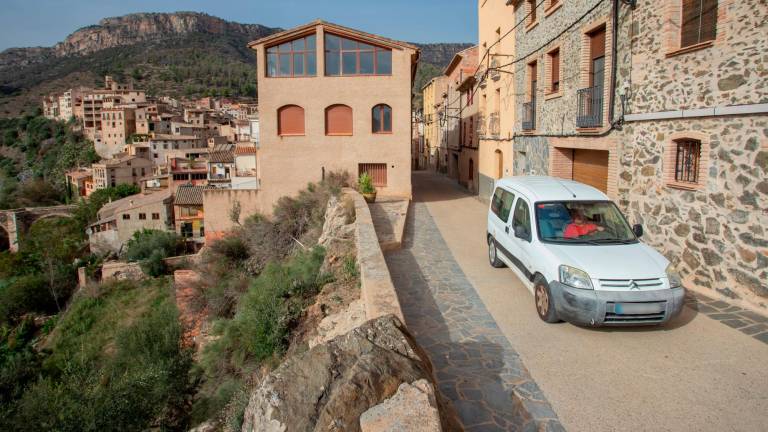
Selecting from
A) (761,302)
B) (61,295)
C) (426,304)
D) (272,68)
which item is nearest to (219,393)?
(426,304)

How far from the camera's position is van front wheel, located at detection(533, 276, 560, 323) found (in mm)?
6276

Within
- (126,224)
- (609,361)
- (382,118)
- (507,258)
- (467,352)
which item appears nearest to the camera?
(609,361)

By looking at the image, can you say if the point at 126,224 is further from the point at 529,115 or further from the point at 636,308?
the point at 636,308

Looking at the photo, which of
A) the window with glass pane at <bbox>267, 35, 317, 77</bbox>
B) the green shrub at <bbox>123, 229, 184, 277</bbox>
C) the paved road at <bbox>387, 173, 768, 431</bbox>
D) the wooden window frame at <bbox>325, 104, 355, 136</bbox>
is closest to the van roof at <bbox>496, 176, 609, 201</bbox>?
the paved road at <bbox>387, 173, 768, 431</bbox>

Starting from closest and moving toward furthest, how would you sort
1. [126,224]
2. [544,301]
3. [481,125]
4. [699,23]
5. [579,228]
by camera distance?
1. [544,301]
2. [579,228]
3. [699,23]
4. [481,125]
5. [126,224]

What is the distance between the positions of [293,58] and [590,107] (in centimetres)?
1338

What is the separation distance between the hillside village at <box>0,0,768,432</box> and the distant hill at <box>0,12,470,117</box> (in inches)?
2731

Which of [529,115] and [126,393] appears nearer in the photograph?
[126,393]

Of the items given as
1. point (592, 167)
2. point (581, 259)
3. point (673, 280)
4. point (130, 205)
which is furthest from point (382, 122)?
point (130, 205)

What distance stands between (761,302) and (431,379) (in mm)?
5315

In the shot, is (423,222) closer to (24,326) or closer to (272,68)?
(272,68)

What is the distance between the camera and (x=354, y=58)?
66.7 ft

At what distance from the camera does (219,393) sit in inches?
326

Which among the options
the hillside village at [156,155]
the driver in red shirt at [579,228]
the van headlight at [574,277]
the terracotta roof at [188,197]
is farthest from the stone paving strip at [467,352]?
the terracotta roof at [188,197]
